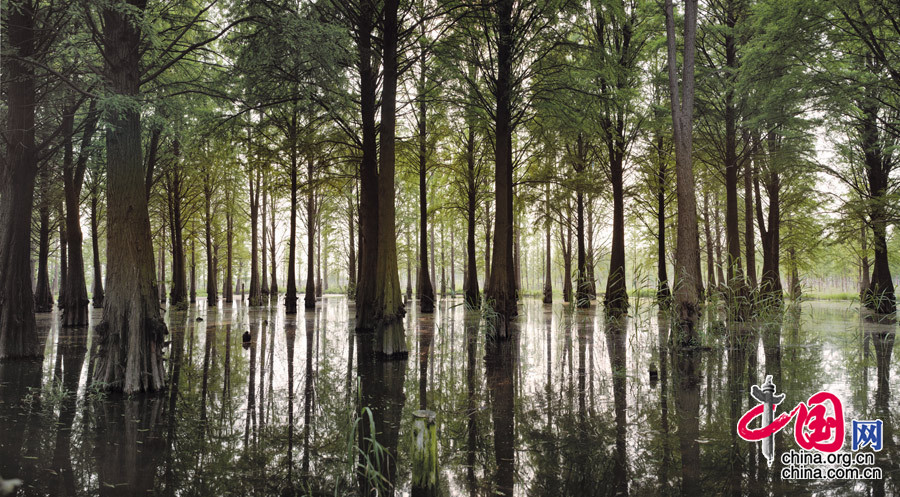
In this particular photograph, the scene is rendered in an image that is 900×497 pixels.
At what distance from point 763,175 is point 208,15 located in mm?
23722

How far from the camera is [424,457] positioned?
3707 millimetres

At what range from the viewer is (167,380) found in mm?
8148

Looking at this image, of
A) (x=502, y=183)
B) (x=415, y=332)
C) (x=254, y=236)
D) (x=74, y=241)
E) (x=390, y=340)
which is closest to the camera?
(x=390, y=340)

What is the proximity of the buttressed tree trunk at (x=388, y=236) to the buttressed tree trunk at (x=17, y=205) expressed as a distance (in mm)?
6828

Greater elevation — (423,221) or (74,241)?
(423,221)

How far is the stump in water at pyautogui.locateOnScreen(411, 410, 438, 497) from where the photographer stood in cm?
367

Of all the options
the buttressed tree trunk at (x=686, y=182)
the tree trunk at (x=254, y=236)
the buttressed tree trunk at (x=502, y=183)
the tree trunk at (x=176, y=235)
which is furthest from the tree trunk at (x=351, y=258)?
the buttressed tree trunk at (x=686, y=182)

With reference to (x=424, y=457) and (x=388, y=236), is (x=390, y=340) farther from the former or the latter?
(x=424, y=457)

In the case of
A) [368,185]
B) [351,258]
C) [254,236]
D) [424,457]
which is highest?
[368,185]

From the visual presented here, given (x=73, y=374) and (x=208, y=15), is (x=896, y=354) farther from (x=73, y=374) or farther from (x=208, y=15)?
(x=208, y=15)

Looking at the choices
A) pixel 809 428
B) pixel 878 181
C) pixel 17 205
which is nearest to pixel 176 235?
pixel 17 205

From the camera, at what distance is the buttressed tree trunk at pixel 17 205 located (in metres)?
9.70

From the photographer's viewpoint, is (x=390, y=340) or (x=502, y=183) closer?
(x=390, y=340)

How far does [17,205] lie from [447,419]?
10.1 meters
